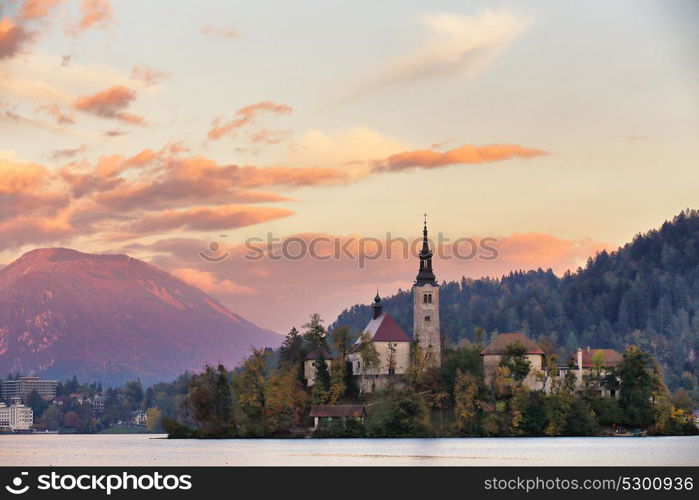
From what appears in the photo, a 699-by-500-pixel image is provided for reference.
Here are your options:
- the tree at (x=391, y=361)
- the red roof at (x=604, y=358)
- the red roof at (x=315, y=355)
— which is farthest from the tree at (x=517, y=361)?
the red roof at (x=315, y=355)

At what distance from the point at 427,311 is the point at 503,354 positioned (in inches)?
472

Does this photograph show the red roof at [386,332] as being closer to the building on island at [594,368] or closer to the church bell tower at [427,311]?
the church bell tower at [427,311]

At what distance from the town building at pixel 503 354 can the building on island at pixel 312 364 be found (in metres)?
15.2

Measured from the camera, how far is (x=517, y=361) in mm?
126062

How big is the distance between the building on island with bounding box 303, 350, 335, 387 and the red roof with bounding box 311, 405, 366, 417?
4243 millimetres

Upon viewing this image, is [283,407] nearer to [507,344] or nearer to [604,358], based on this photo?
[507,344]

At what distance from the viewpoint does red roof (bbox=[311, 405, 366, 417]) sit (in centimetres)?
12669

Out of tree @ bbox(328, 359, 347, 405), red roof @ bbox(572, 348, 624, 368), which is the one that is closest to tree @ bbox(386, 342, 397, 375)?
tree @ bbox(328, 359, 347, 405)

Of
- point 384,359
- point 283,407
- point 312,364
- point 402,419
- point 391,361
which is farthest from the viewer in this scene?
point 384,359

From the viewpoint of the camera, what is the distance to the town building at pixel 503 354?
12625 centimetres

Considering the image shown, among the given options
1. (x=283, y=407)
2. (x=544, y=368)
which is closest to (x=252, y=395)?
(x=283, y=407)

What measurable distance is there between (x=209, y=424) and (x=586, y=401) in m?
35.6
